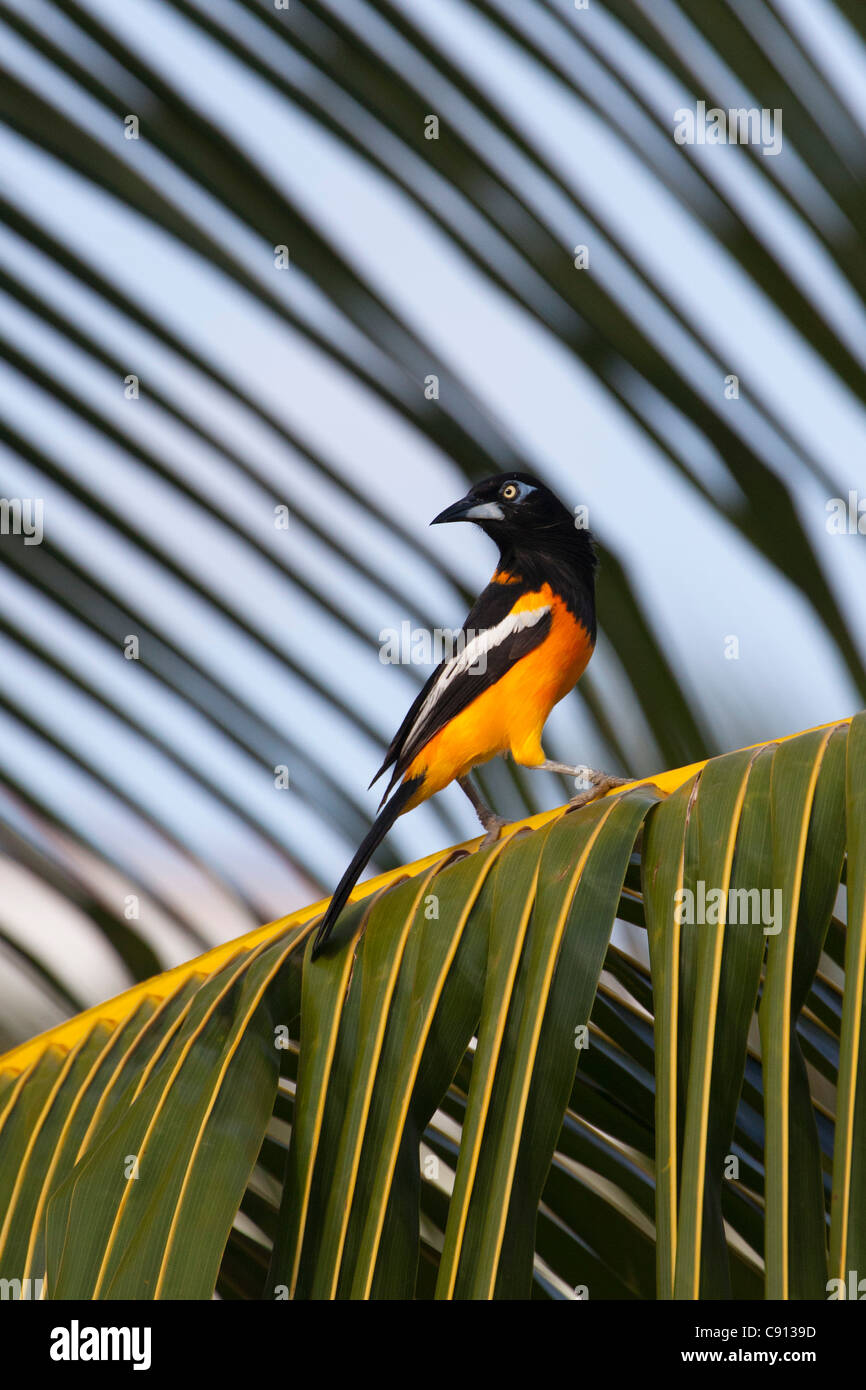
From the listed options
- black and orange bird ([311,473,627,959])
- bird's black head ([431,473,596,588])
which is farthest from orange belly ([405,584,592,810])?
bird's black head ([431,473,596,588])

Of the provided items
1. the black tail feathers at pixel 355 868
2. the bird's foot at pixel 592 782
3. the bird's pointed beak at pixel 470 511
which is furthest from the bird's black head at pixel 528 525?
the black tail feathers at pixel 355 868

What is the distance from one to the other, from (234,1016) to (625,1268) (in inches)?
30.2

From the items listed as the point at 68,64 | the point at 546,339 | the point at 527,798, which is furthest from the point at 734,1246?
the point at 68,64

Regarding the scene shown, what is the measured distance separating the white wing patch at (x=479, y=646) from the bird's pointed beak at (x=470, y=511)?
0.19 meters

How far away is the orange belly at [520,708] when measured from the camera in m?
1.96

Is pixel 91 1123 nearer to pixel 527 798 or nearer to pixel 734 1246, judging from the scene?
pixel 734 1246

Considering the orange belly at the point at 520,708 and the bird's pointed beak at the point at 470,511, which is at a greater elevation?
the bird's pointed beak at the point at 470,511

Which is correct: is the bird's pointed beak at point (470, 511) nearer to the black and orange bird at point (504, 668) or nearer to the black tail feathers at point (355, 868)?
the black and orange bird at point (504, 668)

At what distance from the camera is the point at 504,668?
2.01 m

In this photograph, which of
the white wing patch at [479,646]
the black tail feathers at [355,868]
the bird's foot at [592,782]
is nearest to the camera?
the black tail feathers at [355,868]

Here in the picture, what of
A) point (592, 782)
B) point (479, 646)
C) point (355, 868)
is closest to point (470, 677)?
point (479, 646)

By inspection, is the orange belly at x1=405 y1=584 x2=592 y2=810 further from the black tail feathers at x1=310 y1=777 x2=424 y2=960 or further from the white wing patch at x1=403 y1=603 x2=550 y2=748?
the black tail feathers at x1=310 y1=777 x2=424 y2=960

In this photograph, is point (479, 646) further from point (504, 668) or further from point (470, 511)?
point (470, 511)

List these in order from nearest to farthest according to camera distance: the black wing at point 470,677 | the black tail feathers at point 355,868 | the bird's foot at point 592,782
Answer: the black tail feathers at point 355,868 → the bird's foot at point 592,782 → the black wing at point 470,677
